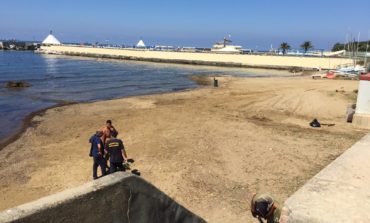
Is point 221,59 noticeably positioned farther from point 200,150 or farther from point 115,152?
point 115,152

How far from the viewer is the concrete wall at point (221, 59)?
76250 millimetres

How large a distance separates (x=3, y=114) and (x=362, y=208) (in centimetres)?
2516

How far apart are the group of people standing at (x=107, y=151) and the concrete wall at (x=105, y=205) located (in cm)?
508

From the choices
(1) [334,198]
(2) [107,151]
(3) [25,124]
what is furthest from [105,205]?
(3) [25,124]

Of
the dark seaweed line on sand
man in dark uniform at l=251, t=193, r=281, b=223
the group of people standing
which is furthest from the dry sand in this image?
man in dark uniform at l=251, t=193, r=281, b=223

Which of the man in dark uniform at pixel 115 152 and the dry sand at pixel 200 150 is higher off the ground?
the man in dark uniform at pixel 115 152

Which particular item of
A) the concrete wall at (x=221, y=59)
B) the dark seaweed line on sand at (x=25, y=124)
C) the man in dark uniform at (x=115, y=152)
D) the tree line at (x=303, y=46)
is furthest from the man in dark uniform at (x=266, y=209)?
the tree line at (x=303, y=46)

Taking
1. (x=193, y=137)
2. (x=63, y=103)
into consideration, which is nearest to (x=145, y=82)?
(x=63, y=103)

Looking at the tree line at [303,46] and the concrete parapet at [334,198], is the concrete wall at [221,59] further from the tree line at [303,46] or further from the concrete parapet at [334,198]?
the concrete parapet at [334,198]

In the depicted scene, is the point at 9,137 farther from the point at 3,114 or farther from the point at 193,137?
the point at 193,137

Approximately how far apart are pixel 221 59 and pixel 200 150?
78907mm

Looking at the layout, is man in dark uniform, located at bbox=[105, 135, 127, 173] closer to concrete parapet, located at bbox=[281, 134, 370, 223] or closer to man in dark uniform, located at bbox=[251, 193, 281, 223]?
man in dark uniform, located at bbox=[251, 193, 281, 223]

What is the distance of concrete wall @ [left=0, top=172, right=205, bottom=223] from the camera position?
4.04 m

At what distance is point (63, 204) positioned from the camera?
13.8ft
